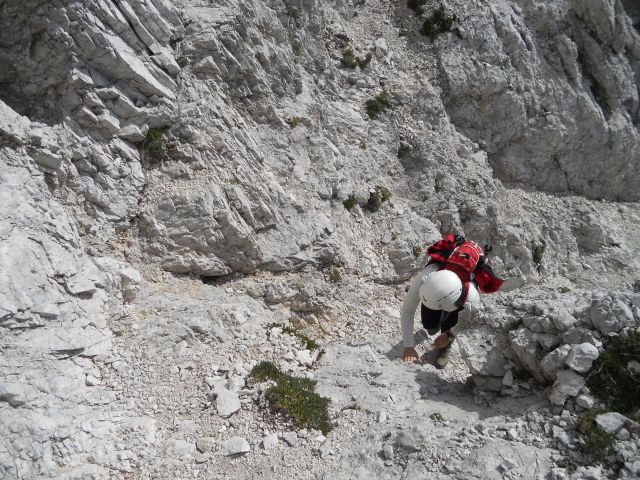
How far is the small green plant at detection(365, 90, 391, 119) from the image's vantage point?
54.6 feet

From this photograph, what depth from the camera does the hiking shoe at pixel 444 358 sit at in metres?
9.24

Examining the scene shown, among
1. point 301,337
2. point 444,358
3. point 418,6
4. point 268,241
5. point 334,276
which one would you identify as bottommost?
point 301,337

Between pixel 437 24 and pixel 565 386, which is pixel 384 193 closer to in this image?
pixel 437 24

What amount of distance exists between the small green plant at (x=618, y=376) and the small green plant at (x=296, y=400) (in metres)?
4.13

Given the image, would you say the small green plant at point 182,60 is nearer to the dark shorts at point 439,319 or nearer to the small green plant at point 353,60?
the small green plant at point 353,60

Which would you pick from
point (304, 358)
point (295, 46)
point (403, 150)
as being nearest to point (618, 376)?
point (304, 358)

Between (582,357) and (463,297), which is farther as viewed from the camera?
(463,297)

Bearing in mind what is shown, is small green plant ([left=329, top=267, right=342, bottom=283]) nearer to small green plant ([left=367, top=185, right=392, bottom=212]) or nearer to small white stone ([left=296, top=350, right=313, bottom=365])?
small white stone ([left=296, top=350, right=313, bottom=365])

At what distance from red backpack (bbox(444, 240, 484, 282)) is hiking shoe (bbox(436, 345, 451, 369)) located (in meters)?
1.72

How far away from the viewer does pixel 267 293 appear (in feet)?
34.8

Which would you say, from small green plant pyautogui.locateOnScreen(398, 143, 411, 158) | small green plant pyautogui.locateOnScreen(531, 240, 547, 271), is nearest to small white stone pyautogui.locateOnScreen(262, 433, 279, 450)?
small green plant pyautogui.locateOnScreen(398, 143, 411, 158)

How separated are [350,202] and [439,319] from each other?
220 inches

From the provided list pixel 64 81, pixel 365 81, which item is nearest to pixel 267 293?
pixel 64 81

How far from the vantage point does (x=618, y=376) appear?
5.86 metres
